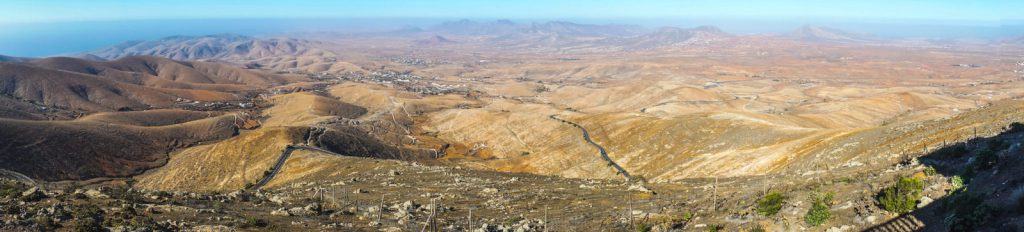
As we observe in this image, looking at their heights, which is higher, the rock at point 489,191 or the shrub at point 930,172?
the shrub at point 930,172

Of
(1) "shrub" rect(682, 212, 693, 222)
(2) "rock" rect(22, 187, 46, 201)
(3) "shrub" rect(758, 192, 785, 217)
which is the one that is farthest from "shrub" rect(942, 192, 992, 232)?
(2) "rock" rect(22, 187, 46, 201)

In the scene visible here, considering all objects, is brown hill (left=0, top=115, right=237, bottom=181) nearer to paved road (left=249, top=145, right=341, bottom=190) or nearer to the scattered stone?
paved road (left=249, top=145, right=341, bottom=190)

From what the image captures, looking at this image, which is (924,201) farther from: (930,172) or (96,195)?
(96,195)

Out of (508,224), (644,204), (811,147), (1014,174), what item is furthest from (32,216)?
(811,147)

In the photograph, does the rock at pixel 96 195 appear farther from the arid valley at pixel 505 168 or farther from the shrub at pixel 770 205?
the shrub at pixel 770 205

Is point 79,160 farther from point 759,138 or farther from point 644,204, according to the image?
point 759,138

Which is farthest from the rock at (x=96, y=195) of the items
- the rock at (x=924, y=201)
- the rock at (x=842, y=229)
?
the rock at (x=924, y=201)
